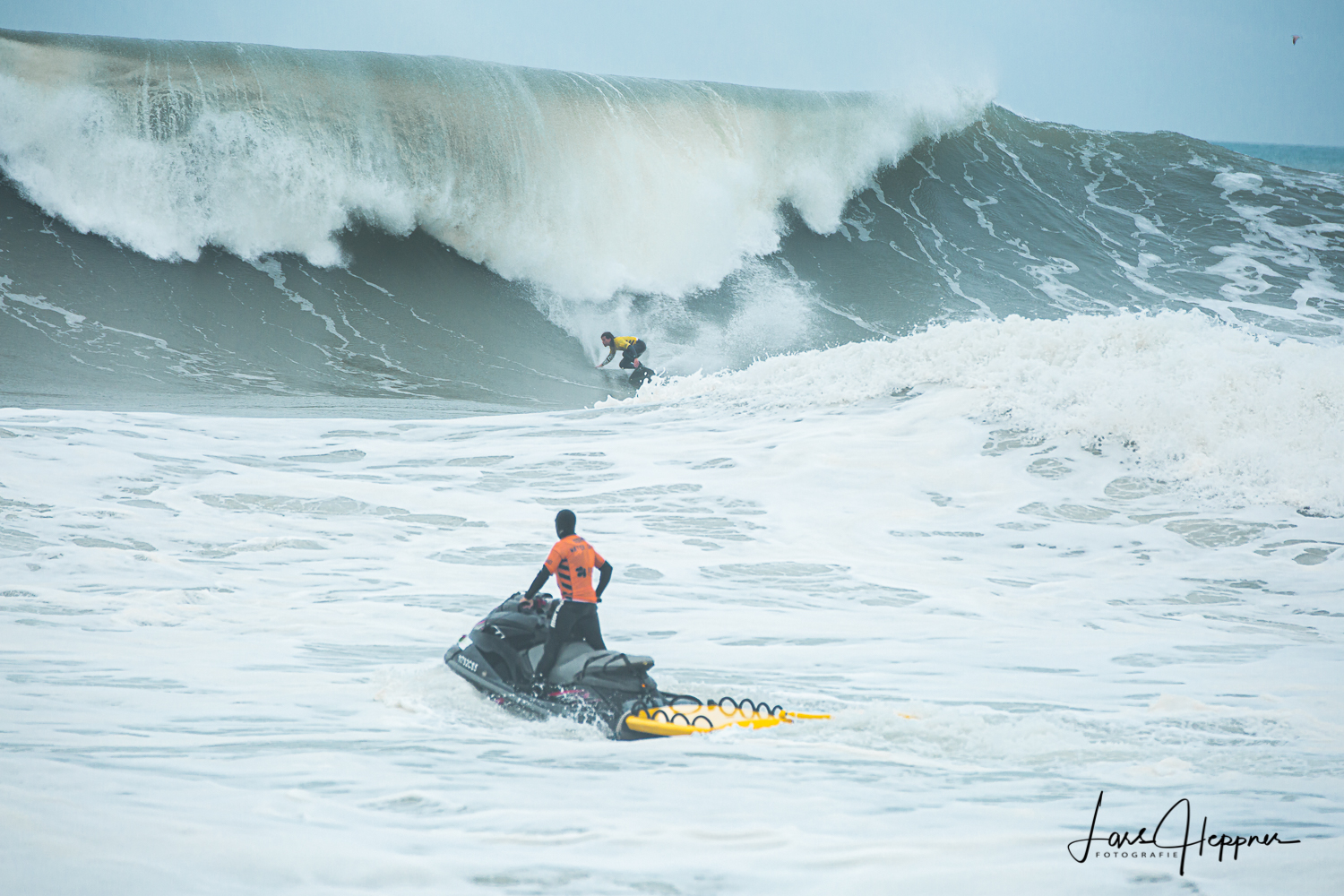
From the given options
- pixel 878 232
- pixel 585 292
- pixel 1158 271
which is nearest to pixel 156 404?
pixel 585 292

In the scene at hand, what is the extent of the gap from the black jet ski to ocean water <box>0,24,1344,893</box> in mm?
172

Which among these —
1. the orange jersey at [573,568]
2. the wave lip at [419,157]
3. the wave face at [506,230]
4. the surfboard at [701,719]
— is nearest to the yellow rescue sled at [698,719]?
the surfboard at [701,719]

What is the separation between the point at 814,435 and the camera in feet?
33.9

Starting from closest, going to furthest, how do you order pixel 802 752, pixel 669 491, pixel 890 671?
1. pixel 802 752
2. pixel 890 671
3. pixel 669 491

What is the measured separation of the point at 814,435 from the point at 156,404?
8.03 metres

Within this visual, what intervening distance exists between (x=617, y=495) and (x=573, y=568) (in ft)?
14.2

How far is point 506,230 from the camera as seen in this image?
787 inches

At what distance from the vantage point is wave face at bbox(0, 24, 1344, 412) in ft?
52.2

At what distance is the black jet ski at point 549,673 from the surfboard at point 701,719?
40 mm

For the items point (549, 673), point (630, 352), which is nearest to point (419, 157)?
point (630, 352)

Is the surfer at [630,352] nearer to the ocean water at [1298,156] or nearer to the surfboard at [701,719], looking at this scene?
the surfboard at [701,719]

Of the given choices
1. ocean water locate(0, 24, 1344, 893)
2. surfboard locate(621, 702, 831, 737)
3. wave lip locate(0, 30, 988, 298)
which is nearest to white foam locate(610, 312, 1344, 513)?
ocean water locate(0, 24, 1344, 893)

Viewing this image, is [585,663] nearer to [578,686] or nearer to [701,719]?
[578,686]

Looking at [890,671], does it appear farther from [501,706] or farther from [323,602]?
[323,602]
